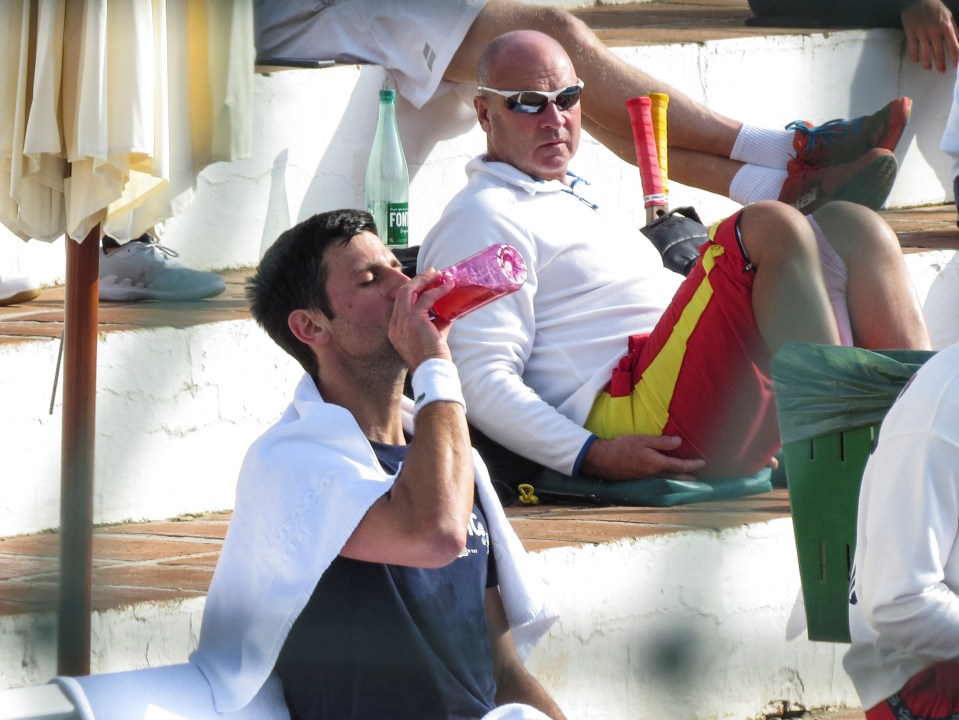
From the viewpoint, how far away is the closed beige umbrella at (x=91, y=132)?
0.59 m

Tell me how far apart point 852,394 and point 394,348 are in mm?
455

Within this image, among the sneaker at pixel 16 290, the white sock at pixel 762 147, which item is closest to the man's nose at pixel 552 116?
the white sock at pixel 762 147

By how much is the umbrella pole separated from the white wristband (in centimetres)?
25

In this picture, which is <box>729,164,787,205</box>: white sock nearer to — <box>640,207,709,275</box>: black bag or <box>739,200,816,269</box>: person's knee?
<box>640,207,709,275</box>: black bag

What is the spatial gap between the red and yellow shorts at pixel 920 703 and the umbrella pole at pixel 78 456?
62 cm

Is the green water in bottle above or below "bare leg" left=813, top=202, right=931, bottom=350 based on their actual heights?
above

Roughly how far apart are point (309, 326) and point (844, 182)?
0.93 m

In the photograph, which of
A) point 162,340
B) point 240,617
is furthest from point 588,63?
point 162,340

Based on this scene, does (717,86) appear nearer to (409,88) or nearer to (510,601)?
(409,88)

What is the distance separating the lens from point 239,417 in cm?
192

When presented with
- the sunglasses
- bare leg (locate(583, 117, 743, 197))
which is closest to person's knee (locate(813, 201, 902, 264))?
the sunglasses

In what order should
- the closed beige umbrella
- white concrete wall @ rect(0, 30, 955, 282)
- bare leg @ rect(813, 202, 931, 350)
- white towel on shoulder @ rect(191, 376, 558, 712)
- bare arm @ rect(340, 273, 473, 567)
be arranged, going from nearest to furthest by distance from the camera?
the closed beige umbrella < white towel on shoulder @ rect(191, 376, 558, 712) < bare arm @ rect(340, 273, 473, 567) < white concrete wall @ rect(0, 30, 955, 282) < bare leg @ rect(813, 202, 931, 350)

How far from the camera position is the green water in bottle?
2240 millimetres

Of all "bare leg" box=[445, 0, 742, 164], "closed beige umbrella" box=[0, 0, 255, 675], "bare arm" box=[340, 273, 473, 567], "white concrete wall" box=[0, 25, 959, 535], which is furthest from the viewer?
"bare leg" box=[445, 0, 742, 164]
